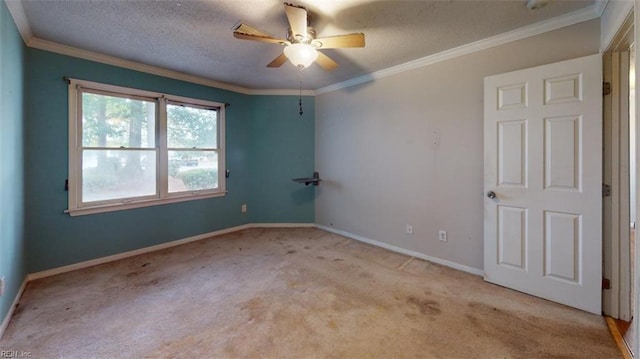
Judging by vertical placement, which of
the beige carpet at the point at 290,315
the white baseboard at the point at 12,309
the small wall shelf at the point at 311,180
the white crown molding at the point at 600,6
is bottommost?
the beige carpet at the point at 290,315

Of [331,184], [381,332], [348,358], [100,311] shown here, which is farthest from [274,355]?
[331,184]

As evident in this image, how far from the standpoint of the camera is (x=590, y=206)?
6.63 ft

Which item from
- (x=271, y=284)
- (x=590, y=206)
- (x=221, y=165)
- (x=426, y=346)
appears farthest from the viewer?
(x=221, y=165)

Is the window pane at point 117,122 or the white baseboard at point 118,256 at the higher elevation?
the window pane at point 117,122

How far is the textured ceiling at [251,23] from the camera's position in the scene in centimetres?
204

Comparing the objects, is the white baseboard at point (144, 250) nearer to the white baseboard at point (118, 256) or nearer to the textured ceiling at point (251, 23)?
the white baseboard at point (118, 256)

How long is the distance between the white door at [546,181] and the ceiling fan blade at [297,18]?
6.07ft

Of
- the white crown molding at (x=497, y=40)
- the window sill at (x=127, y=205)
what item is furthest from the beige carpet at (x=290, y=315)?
the white crown molding at (x=497, y=40)

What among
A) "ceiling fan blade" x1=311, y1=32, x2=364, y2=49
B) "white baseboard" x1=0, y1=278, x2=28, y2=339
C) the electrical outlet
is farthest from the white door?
"white baseboard" x1=0, y1=278, x2=28, y2=339

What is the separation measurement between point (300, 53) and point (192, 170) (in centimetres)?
272

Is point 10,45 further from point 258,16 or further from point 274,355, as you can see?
point 274,355

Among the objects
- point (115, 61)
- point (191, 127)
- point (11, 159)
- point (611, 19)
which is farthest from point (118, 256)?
point (611, 19)

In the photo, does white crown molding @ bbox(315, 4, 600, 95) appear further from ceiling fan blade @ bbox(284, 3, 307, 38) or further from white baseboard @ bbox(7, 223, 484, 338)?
white baseboard @ bbox(7, 223, 484, 338)

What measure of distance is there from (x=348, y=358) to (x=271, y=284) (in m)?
1.16
